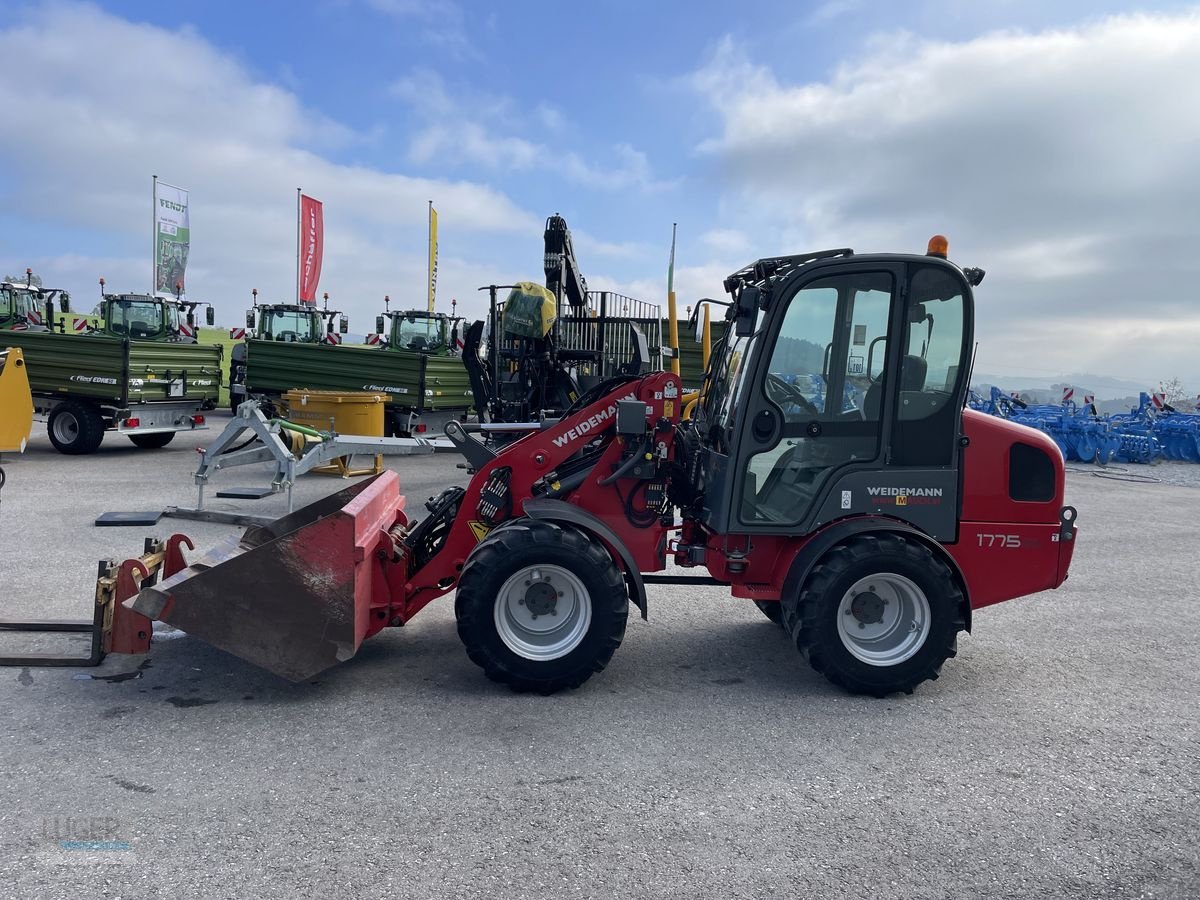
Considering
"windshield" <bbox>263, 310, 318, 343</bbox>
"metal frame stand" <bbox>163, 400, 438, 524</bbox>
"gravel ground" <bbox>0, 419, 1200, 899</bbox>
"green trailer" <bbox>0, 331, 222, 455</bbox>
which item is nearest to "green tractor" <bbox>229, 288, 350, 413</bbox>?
"windshield" <bbox>263, 310, 318, 343</bbox>

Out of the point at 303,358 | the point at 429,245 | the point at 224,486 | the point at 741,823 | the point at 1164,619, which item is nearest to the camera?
the point at 741,823

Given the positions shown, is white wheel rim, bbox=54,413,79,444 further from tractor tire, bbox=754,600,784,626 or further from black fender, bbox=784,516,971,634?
black fender, bbox=784,516,971,634

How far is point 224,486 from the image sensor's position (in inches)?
466

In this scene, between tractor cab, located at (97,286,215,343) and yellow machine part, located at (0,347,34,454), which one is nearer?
yellow machine part, located at (0,347,34,454)

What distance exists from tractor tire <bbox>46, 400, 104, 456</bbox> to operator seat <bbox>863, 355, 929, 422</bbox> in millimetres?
13474

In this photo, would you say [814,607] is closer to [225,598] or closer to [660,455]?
[660,455]

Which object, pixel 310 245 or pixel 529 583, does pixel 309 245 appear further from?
pixel 529 583

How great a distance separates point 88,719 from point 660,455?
3196 mm

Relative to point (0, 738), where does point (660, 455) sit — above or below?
above

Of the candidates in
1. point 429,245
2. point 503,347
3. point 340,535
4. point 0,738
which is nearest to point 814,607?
point 340,535

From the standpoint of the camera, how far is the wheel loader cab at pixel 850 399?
466cm

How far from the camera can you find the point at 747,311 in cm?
481

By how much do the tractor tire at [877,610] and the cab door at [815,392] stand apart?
370mm

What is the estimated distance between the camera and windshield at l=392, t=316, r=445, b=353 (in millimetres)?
17875
